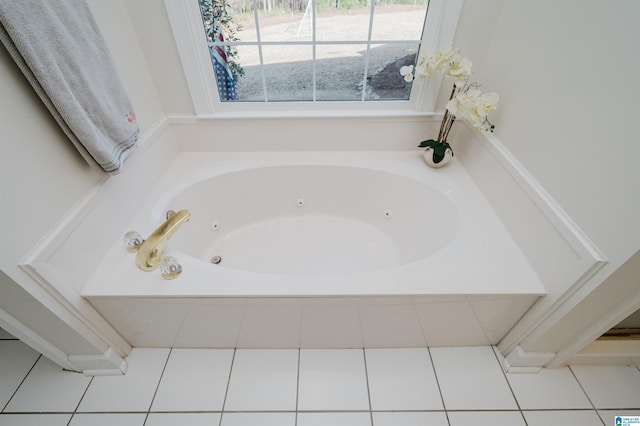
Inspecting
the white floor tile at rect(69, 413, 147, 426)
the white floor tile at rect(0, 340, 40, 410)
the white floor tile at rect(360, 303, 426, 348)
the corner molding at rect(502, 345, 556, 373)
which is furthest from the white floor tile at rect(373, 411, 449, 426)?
the white floor tile at rect(0, 340, 40, 410)

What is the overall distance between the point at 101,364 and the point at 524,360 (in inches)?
64.5

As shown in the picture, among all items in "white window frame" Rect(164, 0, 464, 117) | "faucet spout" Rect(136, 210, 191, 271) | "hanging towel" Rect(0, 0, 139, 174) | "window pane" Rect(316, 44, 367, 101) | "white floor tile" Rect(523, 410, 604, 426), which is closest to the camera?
"hanging towel" Rect(0, 0, 139, 174)

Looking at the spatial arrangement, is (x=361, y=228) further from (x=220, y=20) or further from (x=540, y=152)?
(x=220, y=20)

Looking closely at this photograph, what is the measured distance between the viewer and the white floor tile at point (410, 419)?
1.01 metres

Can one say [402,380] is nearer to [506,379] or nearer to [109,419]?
[506,379]

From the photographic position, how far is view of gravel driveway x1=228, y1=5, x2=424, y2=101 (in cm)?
125

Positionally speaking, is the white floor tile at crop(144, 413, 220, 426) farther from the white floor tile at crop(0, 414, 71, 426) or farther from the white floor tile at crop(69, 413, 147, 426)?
the white floor tile at crop(0, 414, 71, 426)

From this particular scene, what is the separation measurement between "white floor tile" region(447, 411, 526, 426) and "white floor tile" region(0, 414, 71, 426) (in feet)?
4.58

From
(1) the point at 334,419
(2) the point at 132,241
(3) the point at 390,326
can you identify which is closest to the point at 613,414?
(3) the point at 390,326

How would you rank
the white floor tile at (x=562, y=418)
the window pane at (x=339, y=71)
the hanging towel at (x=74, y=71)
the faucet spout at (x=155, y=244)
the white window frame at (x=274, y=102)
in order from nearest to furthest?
the hanging towel at (x=74, y=71) < the faucet spout at (x=155, y=244) < the white floor tile at (x=562, y=418) < the white window frame at (x=274, y=102) < the window pane at (x=339, y=71)

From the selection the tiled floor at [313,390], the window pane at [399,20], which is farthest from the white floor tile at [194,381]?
the window pane at [399,20]

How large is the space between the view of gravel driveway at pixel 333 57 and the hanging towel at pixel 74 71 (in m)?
0.59

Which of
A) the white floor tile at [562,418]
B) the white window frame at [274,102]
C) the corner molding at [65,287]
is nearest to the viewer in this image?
the corner molding at [65,287]

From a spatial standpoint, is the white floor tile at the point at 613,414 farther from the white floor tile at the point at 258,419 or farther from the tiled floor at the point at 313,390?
the white floor tile at the point at 258,419
